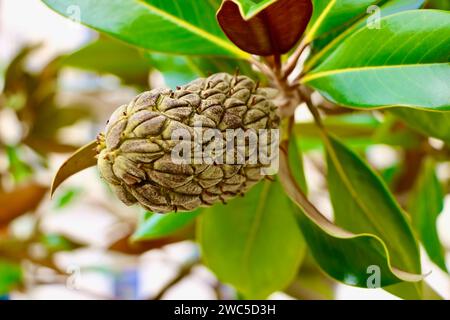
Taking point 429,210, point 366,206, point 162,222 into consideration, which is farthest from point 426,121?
point 162,222

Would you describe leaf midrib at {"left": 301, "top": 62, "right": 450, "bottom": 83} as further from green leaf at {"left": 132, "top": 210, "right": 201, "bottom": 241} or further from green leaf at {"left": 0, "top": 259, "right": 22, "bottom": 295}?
green leaf at {"left": 0, "top": 259, "right": 22, "bottom": 295}

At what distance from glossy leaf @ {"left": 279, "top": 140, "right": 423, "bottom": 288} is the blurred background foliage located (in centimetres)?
18

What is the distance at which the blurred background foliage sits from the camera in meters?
0.91

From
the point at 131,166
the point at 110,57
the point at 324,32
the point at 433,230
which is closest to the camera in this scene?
the point at 131,166

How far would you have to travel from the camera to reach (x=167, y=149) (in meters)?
0.56

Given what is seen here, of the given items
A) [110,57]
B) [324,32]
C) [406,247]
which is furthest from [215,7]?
[110,57]

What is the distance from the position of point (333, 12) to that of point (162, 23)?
0.19 m

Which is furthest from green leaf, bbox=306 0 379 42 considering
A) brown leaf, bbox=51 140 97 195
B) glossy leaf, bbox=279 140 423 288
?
brown leaf, bbox=51 140 97 195

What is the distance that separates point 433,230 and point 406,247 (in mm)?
199

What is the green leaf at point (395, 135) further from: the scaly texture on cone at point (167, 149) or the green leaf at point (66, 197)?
the green leaf at point (66, 197)

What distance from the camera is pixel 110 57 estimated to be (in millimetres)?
1268

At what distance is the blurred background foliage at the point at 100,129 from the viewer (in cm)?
91

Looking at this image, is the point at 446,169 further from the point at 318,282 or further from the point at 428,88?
the point at 428,88

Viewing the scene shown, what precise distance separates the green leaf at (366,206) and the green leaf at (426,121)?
0.08m
